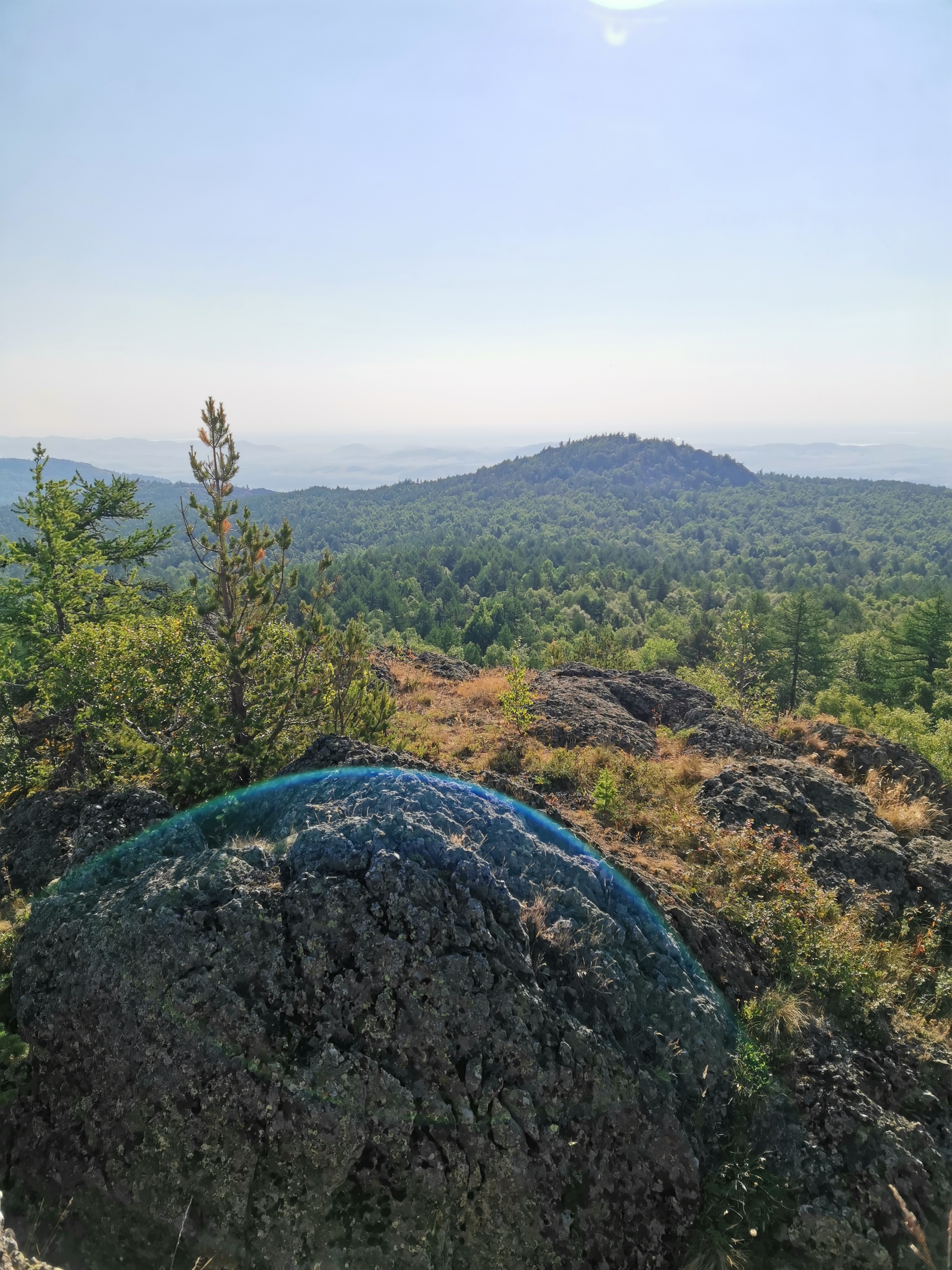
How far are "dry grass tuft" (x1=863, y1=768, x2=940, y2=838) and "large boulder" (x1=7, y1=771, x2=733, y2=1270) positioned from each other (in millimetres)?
6077

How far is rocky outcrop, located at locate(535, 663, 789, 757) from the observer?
42.0ft

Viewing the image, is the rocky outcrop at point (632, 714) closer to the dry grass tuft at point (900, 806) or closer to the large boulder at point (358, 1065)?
the dry grass tuft at point (900, 806)

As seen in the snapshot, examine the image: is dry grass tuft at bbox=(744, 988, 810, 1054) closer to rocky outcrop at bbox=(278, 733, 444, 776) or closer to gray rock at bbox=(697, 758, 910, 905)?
gray rock at bbox=(697, 758, 910, 905)

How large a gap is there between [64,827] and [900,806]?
42.2ft

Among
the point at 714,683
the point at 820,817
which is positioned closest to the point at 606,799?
the point at 820,817

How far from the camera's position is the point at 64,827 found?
749cm

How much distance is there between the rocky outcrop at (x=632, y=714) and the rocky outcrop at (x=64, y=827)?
8375 mm

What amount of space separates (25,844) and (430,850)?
5.63 meters

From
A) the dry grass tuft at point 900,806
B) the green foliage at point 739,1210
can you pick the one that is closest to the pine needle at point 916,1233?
the green foliage at point 739,1210

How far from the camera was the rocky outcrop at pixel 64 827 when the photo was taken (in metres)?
6.25

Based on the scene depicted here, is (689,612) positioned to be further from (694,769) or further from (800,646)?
(694,769)

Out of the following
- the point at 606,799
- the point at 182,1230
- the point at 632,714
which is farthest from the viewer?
the point at 632,714

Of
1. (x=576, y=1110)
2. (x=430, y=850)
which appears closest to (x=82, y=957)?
(x=430, y=850)

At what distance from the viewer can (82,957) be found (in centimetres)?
→ 497
